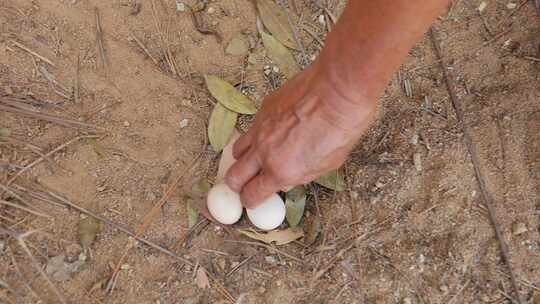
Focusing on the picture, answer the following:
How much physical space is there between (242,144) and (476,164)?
710 mm

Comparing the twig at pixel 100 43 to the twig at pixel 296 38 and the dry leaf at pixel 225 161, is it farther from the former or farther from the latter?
the twig at pixel 296 38

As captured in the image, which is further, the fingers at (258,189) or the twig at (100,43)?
Answer: the twig at (100,43)

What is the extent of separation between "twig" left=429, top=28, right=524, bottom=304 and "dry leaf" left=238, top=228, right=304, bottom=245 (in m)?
0.55

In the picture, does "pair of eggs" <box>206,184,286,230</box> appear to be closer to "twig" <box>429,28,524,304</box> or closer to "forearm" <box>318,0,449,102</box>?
"forearm" <box>318,0,449,102</box>

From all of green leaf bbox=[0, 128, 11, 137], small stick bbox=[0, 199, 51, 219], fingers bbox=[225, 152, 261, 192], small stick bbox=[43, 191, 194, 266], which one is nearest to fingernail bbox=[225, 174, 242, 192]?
fingers bbox=[225, 152, 261, 192]

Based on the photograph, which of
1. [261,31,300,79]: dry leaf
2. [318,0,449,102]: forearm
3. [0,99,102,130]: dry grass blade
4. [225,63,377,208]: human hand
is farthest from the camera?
[261,31,300,79]: dry leaf

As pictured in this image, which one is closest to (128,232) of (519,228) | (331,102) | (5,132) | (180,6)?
(5,132)

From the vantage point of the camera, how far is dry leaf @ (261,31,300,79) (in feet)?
6.51

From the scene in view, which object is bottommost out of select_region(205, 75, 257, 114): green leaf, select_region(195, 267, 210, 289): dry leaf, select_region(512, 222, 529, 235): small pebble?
select_region(195, 267, 210, 289): dry leaf

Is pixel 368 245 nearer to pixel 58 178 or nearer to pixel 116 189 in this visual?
pixel 116 189

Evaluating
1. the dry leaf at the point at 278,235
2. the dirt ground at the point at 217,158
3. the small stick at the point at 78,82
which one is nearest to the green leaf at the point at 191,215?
the dirt ground at the point at 217,158

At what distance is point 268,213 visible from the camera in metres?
1.68

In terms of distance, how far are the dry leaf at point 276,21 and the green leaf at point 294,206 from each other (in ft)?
1.77

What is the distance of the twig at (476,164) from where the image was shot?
64.8 inches
